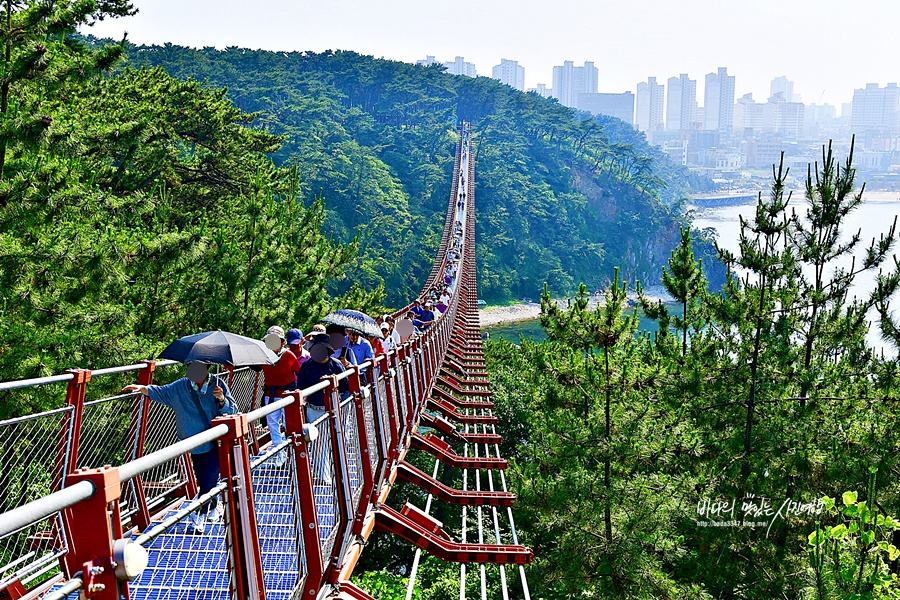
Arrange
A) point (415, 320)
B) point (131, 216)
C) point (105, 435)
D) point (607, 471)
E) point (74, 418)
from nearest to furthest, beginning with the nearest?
point (74, 418)
point (105, 435)
point (607, 471)
point (415, 320)
point (131, 216)

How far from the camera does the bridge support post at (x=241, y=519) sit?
7.57 feet

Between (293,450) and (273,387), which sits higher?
(293,450)

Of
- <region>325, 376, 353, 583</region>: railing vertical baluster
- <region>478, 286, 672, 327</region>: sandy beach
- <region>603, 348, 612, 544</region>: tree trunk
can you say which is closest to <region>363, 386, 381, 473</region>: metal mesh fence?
<region>325, 376, 353, 583</region>: railing vertical baluster

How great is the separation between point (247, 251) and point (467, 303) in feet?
45.0

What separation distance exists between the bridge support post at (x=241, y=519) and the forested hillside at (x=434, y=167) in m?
49.6

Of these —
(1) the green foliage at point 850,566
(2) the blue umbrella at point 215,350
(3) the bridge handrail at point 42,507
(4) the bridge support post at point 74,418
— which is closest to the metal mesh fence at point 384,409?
(2) the blue umbrella at point 215,350

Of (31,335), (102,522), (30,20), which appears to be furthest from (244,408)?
(102,522)

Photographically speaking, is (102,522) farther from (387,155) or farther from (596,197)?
(596,197)

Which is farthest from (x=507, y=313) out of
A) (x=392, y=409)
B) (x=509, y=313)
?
(x=392, y=409)

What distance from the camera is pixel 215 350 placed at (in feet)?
14.7

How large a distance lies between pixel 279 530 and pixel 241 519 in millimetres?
→ 935

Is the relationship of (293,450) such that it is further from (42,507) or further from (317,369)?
(317,369)

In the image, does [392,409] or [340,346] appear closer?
[340,346]

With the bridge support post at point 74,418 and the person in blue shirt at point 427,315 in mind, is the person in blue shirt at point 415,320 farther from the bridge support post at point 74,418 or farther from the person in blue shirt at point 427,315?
the bridge support post at point 74,418
